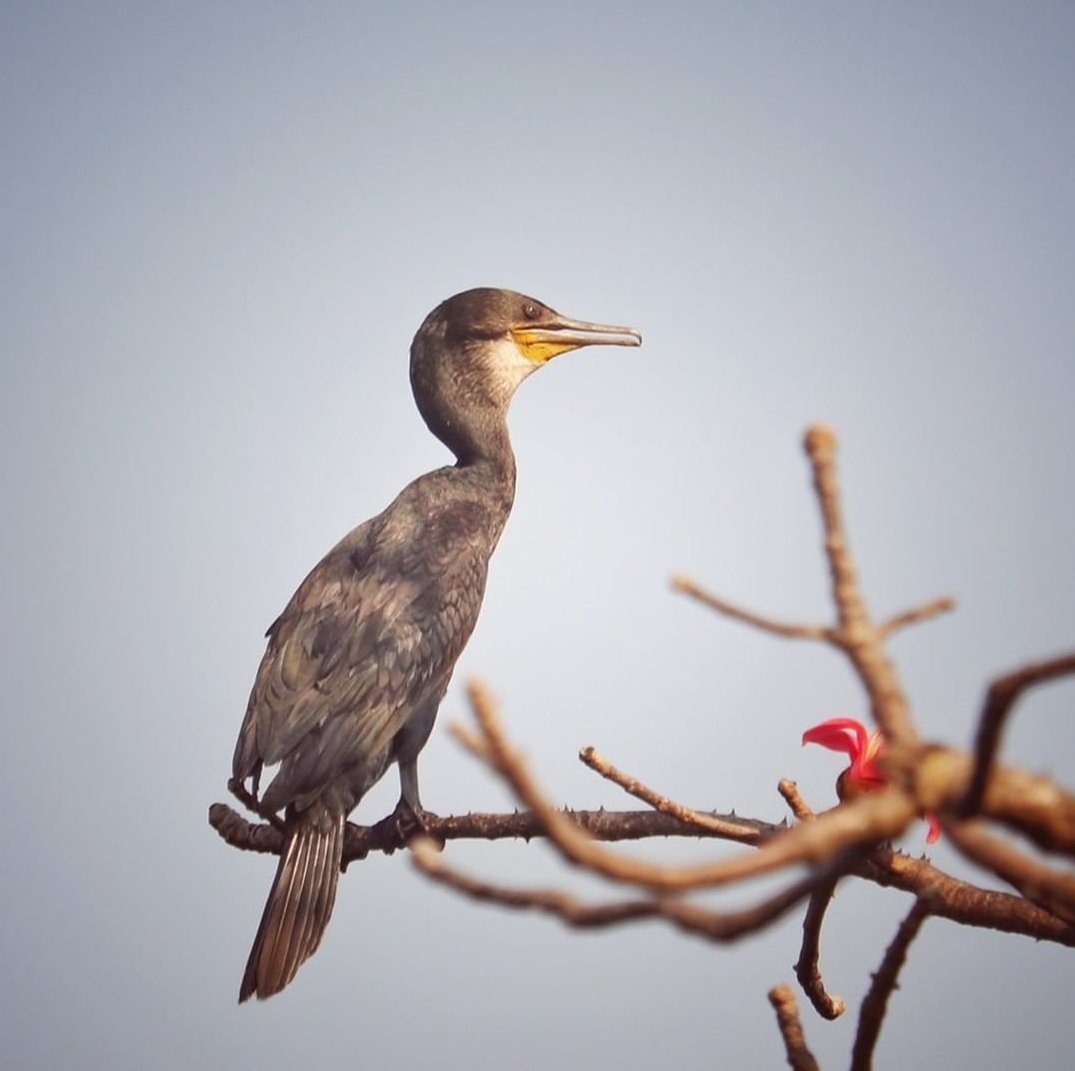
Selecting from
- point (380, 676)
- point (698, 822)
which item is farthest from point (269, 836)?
point (698, 822)

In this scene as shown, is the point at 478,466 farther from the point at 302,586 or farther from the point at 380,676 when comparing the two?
the point at 380,676

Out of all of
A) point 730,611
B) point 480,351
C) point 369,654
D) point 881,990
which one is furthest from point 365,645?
point 730,611

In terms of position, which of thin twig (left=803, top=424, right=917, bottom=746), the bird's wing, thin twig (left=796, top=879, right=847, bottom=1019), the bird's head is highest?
the bird's head

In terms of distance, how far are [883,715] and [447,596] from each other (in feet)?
12.4

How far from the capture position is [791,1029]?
1.19 metres

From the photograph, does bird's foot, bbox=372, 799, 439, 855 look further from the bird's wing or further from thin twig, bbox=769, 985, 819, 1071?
thin twig, bbox=769, 985, 819, 1071

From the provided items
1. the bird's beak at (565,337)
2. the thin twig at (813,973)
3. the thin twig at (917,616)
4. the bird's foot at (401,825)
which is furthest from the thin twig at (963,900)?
the bird's beak at (565,337)

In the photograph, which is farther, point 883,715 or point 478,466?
point 478,466

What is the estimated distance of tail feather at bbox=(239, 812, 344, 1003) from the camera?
3.51 metres

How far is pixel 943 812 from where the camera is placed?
50cm

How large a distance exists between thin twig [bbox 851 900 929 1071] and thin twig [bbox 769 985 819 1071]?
7 cm

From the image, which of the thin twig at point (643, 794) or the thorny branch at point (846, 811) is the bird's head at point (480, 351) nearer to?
the thin twig at point (643, 794)

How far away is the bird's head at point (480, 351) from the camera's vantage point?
206 inches

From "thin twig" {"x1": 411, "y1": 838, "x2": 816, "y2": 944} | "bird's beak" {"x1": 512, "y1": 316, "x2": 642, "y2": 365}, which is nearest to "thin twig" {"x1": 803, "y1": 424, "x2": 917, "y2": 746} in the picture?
"thin twig" {"x1": 411, "y1": 838, "x2": 816, "y2": 944}
